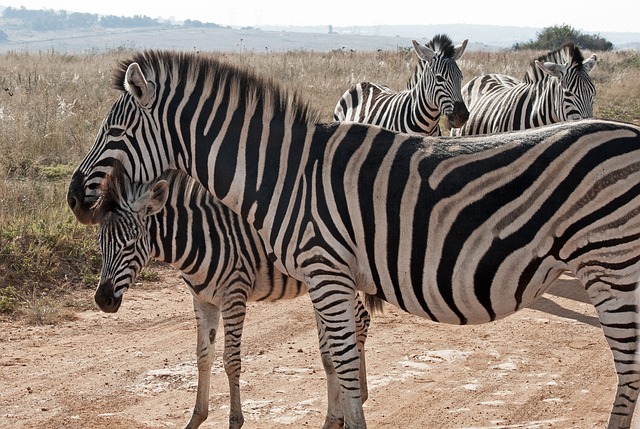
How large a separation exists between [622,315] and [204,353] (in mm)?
2899

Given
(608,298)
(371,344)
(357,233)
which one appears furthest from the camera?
(371,344)

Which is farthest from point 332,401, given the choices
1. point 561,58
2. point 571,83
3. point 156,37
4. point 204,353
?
point 156,37

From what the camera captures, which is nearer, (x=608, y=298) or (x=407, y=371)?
(x=608, y=298)

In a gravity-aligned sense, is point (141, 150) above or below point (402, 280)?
above

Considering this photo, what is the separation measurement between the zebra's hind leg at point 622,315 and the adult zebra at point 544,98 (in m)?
6.24

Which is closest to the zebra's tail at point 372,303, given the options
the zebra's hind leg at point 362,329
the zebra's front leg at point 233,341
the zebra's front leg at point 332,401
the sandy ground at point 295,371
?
the zebra's hind leg at point 362,329

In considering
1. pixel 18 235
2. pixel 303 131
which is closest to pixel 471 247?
pixel 303 131

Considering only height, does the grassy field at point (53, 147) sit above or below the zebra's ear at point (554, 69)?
below

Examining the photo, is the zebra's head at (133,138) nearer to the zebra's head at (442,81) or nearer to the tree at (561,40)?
the zebra's head at (442,81)

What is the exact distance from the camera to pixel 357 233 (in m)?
5.20

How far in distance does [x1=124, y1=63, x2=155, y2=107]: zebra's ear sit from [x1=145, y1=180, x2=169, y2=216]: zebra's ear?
0.56 m

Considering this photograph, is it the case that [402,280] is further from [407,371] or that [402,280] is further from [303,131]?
[407,371]

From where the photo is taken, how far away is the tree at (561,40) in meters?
53.4

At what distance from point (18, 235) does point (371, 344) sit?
4076mm
